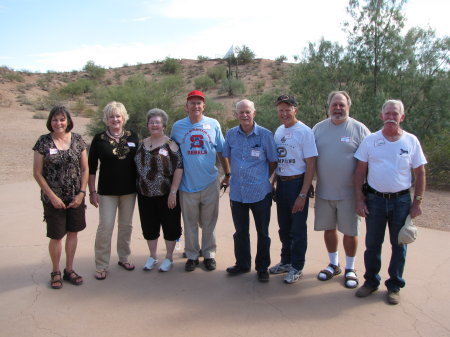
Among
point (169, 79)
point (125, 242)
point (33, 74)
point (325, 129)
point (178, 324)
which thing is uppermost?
point (33, 74)

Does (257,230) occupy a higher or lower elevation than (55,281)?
higher

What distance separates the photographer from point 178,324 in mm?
3186

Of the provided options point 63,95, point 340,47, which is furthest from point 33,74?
point 340,47

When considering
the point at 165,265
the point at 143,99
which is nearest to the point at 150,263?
the point at 165,265

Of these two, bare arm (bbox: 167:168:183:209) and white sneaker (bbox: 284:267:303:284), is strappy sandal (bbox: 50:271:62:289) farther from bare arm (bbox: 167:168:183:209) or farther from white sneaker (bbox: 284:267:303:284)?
white sneaker (bbox: 284:267:303:284)

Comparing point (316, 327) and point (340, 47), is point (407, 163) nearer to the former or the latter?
point (316, 327)

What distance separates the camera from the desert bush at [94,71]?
4944cm

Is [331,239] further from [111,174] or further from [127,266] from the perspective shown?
[111,174]

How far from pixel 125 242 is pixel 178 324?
4.56ft

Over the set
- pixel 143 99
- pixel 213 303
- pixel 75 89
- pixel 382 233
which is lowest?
pixel 213 303

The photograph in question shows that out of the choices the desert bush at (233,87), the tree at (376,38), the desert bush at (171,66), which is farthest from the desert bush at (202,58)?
the tree at (376,38)

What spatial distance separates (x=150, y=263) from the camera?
4254mm

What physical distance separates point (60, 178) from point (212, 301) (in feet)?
6.02

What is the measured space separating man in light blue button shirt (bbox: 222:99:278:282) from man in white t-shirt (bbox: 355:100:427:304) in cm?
84
